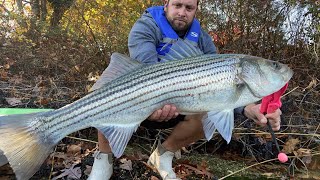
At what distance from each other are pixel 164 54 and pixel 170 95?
0.94m

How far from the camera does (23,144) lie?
2904 millimetres

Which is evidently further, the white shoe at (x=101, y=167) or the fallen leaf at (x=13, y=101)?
the fallen leaf at (x=13, y=101)

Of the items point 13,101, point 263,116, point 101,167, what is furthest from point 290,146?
point 13,101

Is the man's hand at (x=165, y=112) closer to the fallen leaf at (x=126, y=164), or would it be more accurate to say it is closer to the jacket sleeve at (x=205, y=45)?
the fallen leaf at (x=126, y=164)

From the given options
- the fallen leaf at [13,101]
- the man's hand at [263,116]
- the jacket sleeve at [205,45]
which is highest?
the jacket sleeve at [205,45]

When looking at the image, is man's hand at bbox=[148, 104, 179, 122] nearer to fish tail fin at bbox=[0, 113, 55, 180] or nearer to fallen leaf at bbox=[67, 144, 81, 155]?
fish tail fin at bbox=[0, 113, 55, 180]

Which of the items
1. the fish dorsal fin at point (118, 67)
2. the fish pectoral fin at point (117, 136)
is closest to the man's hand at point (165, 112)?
the fish pectoral fin at point (117, 136)

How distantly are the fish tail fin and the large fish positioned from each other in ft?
0.06

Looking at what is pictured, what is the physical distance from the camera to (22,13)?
31.0ft

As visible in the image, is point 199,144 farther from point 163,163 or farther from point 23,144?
point 23,144

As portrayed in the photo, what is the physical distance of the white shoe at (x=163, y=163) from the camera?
3751 millimetres

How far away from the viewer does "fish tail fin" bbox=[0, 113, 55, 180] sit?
2.87 m

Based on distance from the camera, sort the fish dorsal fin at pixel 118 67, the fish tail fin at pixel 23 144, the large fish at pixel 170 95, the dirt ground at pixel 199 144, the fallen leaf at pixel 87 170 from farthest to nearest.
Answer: the dirt ground at pixel 199 144 < the fallen leaf at pixel 87 170 < the fish dorsal fin at pixel 118 67 < the large fish at pixel 170 95 < the fish tail fin at pixel 23 144

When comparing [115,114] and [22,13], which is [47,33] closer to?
→ [22,13]
